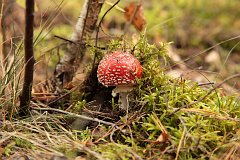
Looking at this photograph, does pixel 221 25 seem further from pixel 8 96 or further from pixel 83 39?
pixel 8 96

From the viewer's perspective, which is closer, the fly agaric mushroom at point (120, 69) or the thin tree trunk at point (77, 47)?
the fly agaric mushroom at point (120, 69)

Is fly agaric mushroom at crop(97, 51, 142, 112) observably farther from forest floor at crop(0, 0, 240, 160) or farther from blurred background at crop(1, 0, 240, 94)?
blurred background at crop(1, 0, 240, 94)

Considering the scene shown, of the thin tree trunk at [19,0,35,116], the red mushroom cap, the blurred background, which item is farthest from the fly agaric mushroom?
the blurred background

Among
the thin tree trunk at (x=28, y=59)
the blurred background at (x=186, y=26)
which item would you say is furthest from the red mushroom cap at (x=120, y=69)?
the blurred background at (x=186, y=26)

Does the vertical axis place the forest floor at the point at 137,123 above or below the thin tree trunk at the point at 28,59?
below

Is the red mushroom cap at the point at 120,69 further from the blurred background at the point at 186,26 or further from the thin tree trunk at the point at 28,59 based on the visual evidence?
the blurred background at the point at 186,26

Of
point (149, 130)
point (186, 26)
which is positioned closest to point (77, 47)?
point (149, 130)
